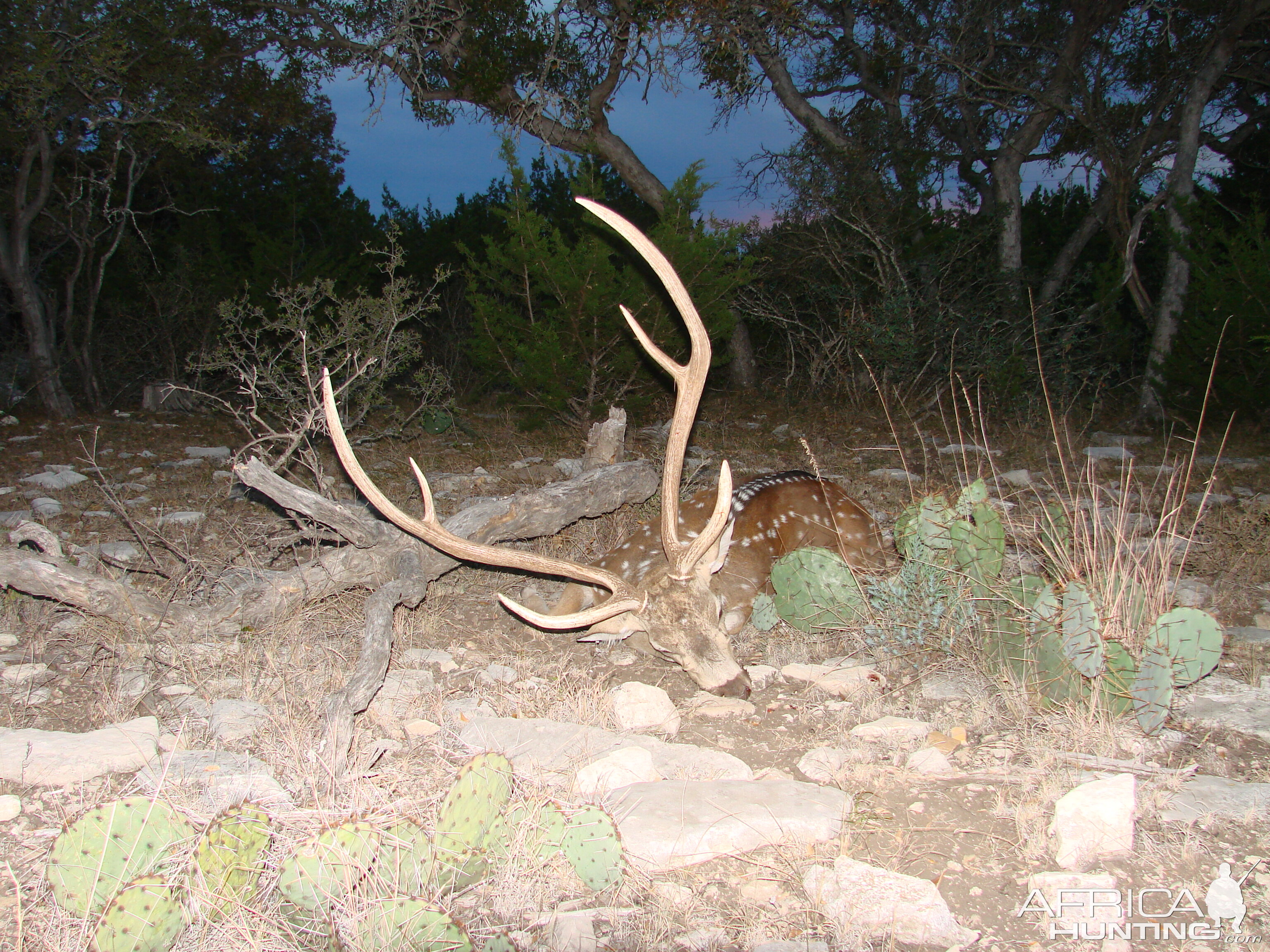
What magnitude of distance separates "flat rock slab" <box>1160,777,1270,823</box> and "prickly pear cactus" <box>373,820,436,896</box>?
6.71 feet

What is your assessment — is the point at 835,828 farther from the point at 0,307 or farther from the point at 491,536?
the point at 0,307

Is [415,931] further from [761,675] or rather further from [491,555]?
[761,675]

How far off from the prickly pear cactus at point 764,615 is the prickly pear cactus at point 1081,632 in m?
1.43

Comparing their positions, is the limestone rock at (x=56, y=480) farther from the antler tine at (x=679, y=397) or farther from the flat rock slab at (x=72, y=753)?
the antler tine at (x=679, y=397)

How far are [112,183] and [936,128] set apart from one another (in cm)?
1248

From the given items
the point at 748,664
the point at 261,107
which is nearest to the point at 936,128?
the point at 261,107

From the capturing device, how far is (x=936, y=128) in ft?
41.0

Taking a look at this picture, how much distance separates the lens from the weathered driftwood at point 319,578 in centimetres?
336

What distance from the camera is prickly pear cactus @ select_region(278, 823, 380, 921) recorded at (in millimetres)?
1858

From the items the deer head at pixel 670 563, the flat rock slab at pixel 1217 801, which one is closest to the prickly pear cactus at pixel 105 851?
the deer head at pixel 670 563

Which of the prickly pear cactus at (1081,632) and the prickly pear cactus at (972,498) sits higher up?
the prickly pear cactus at (972,498)

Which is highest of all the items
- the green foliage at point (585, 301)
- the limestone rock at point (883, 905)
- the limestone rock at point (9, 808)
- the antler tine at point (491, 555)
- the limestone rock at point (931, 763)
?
the green foliage at point (585, 301)

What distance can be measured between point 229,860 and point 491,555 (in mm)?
1544

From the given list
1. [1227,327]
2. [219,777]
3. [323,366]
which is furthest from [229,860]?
[1227,327]
